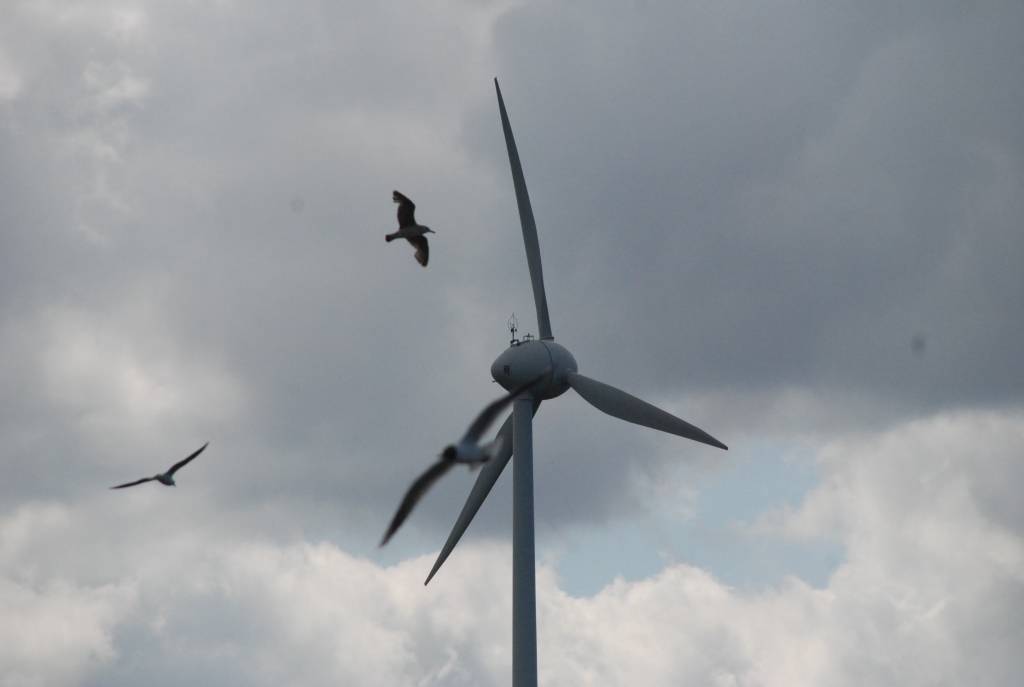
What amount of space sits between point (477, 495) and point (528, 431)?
576 cm

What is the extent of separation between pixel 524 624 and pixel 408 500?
42.0 metres

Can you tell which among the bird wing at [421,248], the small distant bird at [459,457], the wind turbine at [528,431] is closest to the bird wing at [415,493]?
the small distant bird at [459,457]

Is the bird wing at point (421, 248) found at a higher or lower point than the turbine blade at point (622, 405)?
lower

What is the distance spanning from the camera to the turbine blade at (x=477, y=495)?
9794cm

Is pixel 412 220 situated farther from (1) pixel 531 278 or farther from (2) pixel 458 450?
(1) pixel 531 278

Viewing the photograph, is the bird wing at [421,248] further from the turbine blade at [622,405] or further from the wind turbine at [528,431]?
the turbine blade at [622,405]

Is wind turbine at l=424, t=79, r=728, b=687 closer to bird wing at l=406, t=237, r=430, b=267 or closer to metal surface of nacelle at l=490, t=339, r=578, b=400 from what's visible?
metal surface of nacelle at l=490, t=339, r=578, b=400

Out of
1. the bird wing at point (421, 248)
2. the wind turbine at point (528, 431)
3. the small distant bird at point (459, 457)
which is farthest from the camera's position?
the wind turbine at point (528, 431)

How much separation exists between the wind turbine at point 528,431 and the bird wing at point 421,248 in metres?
17.9

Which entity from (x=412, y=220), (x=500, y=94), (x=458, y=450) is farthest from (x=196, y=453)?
(x=500, y=94)

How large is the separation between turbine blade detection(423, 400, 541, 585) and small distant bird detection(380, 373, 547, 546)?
46.5m

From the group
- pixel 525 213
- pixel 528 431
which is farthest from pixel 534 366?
pixel 525 213

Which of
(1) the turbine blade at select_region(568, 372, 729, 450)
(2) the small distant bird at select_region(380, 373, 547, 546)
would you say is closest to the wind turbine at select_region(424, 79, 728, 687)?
(1) the turbine blade at select_region(568, 372, 729, 450)

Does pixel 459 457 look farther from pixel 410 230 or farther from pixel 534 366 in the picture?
pixel 534 366
